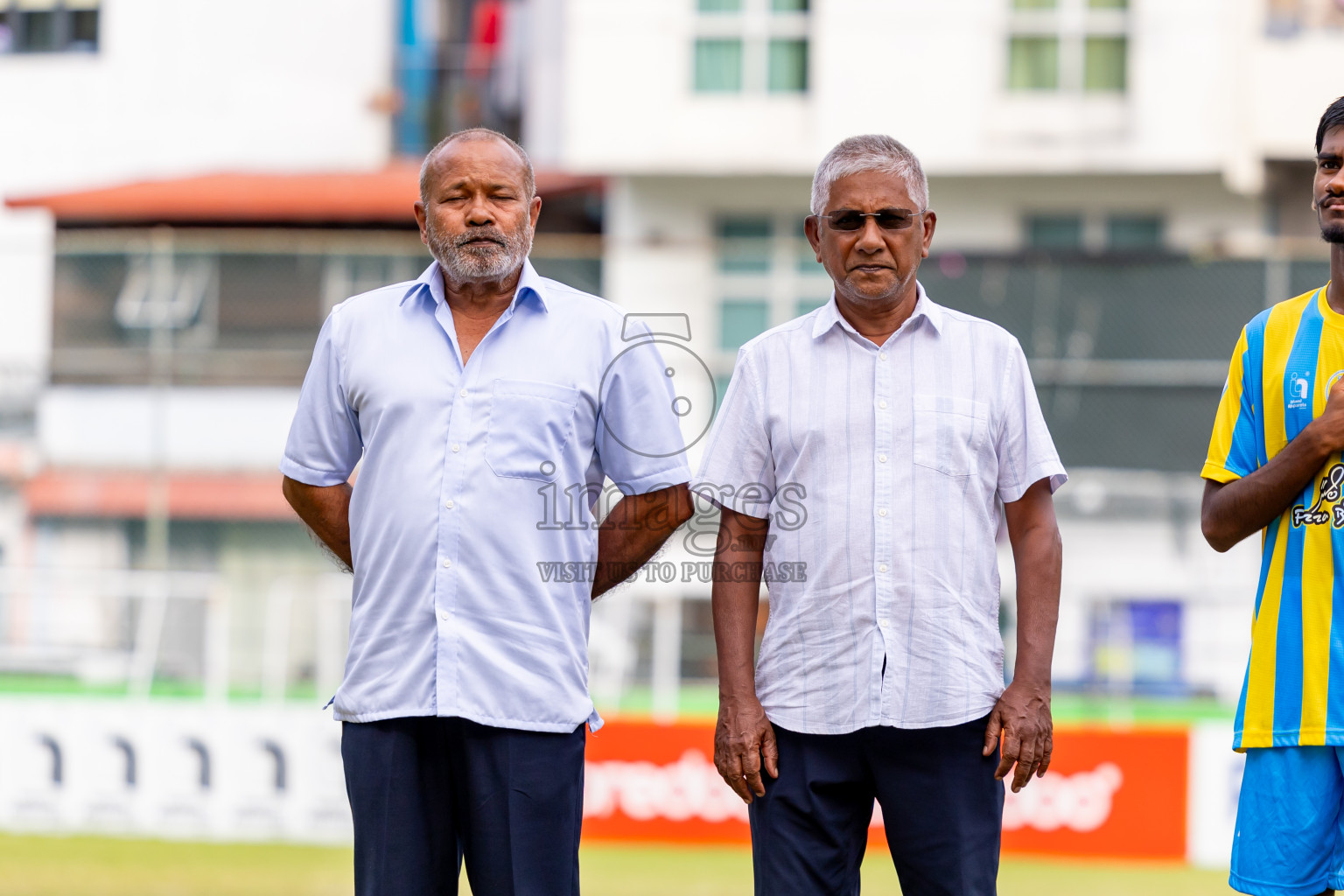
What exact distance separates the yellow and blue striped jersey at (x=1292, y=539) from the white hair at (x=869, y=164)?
73 centimetres

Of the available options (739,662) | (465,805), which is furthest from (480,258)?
(465,805)

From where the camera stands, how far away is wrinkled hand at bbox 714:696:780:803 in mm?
3482

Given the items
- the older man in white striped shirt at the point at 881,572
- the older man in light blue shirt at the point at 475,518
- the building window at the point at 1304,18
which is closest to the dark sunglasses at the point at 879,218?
the older man in white striped shirt at the point at 881,572

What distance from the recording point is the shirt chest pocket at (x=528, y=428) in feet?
11.6

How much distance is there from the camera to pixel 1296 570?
11.2 ft

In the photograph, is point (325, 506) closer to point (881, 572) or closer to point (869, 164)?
point (881, 572)

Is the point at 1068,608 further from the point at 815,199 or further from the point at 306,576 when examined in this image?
the point at 815,199

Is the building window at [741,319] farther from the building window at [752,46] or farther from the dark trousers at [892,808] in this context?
the dark trousers at [892,808]

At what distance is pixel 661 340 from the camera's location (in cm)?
1134

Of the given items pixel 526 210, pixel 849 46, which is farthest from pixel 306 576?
pixel 526 210

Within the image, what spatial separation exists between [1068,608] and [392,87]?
1210cm

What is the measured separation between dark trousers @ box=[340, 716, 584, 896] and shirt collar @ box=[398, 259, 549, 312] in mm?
876

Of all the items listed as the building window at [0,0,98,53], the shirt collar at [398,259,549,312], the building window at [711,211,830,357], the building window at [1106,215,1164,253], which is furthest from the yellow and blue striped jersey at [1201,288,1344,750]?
the building window at [0,0,98,53]

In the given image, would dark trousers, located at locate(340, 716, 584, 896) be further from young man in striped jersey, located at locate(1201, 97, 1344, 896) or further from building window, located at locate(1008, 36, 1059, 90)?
building window, located at locate(1008, 36, 1059, 90)
